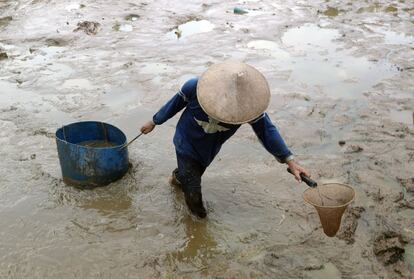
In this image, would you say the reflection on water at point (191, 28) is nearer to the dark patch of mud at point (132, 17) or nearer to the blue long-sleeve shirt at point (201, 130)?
the dark patch of mud at point (132, 17)

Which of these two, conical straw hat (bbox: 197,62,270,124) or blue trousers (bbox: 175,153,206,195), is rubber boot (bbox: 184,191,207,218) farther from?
conical straw hat (bbox: 197,62,270,124)

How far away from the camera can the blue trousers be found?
3650 millimetres

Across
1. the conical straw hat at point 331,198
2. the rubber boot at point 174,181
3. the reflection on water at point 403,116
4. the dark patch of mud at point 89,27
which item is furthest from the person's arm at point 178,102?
the dark patch of mud at point 89,27

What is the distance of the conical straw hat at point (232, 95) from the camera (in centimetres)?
292

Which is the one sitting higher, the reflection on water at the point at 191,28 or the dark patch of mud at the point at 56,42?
the dark patch of mud at the point at 56,42

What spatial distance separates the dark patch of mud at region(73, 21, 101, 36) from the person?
5.62 meters

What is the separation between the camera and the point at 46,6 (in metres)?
10.8

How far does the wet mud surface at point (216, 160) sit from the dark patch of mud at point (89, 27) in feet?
0.21

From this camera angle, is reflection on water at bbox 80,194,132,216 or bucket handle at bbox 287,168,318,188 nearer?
bucket handle at bbox 287,168,318,188

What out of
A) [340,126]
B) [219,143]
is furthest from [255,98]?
[340,126]

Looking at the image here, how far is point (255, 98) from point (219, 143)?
73cm

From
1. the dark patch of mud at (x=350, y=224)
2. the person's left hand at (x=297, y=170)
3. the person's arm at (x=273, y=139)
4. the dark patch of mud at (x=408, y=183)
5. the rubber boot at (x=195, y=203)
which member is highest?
the person's arm at (x=273, y=139)

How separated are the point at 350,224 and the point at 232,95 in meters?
1.72

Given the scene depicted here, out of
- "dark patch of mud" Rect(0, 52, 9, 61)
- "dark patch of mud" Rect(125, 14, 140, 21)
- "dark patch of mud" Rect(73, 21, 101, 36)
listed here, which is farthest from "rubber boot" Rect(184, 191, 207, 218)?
"dark patch of mud" Rect(125, 14, 140, 21)
